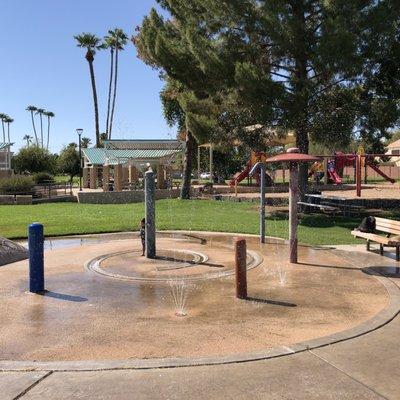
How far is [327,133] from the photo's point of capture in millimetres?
17297

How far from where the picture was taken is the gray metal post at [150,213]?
32.2 ft

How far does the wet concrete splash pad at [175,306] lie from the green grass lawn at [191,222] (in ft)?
12.0

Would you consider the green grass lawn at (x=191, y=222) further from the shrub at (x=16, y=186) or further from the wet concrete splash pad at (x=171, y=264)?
the shrub at (x=16, y=186)

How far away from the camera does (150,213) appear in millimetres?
9883

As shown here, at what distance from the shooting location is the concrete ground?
4.05 m

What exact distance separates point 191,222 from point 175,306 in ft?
31.3

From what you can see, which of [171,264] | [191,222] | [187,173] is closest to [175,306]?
[171,264]

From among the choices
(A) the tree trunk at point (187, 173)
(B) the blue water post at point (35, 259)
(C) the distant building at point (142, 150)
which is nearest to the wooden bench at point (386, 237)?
(B) the blue water post at point (35, 259)

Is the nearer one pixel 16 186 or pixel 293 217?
pixel 293 217

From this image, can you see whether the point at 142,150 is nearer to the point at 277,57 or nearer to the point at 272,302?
the point at 277,57

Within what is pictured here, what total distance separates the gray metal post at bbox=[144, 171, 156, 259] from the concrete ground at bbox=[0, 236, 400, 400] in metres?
5.31

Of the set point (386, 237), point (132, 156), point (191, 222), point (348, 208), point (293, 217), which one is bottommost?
point (191, 222)

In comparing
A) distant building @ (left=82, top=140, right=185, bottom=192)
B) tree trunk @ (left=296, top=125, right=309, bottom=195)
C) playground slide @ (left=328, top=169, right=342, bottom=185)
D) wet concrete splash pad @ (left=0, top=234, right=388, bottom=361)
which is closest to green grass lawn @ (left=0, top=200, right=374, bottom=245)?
tree trunk @ (left=296, top=125, right=309, bottom=195)

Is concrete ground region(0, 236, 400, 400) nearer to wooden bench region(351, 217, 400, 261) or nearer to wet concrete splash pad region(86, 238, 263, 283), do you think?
wet concrete splash pad region(86, 238, 263, 283)
